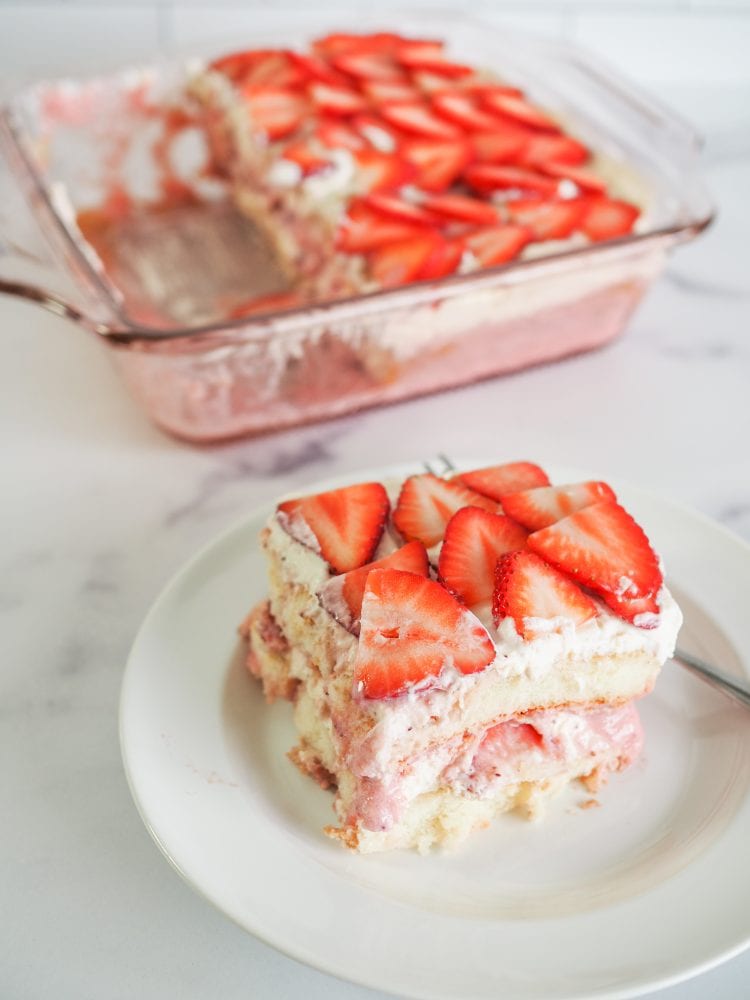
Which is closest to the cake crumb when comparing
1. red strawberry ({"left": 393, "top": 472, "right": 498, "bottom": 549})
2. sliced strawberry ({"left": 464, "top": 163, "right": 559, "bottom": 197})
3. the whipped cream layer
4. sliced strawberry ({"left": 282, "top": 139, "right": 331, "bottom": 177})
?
the whipped cream layer

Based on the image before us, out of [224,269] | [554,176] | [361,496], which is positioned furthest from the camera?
[224,269]

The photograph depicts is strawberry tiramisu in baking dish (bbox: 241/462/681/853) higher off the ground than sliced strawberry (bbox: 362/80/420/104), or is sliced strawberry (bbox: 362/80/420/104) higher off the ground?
sliced strawberry (bbox: 362/80/420/104)

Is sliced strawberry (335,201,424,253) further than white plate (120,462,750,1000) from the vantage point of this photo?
Yes

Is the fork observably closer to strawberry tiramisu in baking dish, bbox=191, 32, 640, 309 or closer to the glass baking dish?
the glass baking dish

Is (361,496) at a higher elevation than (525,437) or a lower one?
higher

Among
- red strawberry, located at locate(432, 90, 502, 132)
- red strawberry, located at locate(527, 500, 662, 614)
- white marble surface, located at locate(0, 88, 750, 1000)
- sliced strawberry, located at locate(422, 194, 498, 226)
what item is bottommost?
white marble surface, located at locate(0, 88, 750, 1000)

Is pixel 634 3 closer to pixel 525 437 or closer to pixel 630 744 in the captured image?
pixel 525 437

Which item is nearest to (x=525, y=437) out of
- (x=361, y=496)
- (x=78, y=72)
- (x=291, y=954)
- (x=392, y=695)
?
(x=361, y=496)

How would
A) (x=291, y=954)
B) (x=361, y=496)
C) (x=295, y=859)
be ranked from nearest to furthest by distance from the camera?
(x=291, y=954) < (x=295, y=859) < (x=361, y=496)
